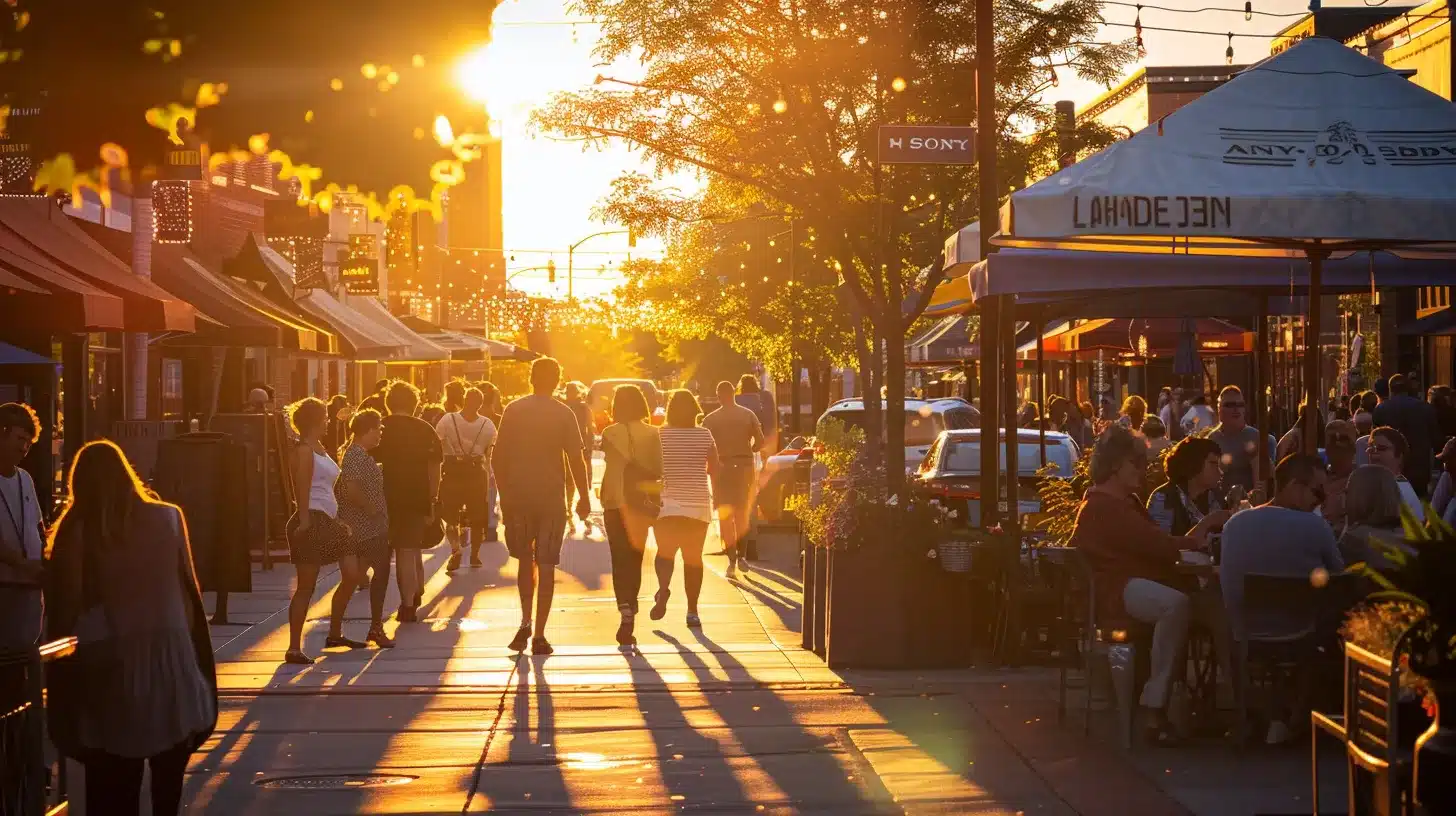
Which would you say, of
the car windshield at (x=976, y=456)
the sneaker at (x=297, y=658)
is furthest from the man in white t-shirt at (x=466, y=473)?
the sneaker at (x=297, y=658)

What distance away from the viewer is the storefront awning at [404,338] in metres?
36.7

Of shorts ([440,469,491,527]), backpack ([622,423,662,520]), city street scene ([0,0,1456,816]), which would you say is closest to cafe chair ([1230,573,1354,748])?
city street scene ([0,0,1456,816])

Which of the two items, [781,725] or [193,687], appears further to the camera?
[781,725]

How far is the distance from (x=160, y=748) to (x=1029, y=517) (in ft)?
26.5

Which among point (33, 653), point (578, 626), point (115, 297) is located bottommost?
point (578, 626)

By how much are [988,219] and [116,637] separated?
775 centimetres

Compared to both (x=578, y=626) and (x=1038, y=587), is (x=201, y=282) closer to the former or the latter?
(x=578, y=626)

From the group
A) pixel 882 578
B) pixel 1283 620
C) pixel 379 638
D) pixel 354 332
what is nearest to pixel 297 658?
pixel 379 638

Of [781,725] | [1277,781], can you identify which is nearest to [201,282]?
[781,725]

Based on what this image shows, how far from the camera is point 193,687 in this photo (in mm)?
7207

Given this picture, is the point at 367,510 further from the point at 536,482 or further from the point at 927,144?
the point at 927,144

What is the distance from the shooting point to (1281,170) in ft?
33.3

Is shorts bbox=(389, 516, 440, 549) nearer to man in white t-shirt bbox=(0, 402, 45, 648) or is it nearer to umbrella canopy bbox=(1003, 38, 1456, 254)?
man in white t-shirt bbox=(0, 402, 45, 648)

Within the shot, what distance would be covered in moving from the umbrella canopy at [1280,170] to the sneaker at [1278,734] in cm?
232
